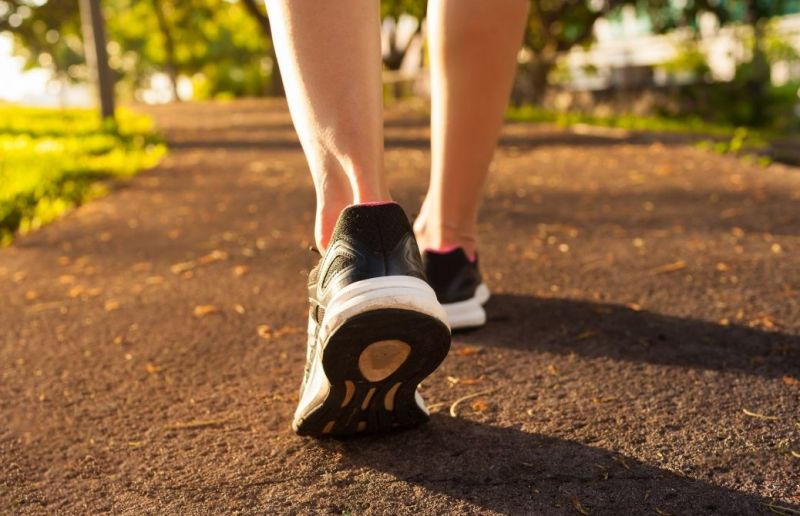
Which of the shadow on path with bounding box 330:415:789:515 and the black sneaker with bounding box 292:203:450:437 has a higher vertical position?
the black sneaker with bounding box 292:203:450:437

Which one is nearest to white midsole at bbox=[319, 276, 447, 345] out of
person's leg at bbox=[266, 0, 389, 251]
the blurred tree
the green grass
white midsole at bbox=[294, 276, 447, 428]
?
white midsole at bbox=[294, 276, 447, 428]

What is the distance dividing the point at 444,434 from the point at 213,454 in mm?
411

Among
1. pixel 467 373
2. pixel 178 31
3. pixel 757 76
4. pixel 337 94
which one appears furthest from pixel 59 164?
pixel 178 31

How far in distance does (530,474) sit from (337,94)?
2.30 feet

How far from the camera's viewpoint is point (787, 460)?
5.33 ft

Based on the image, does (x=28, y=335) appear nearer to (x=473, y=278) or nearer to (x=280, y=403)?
(x=280, y=403)

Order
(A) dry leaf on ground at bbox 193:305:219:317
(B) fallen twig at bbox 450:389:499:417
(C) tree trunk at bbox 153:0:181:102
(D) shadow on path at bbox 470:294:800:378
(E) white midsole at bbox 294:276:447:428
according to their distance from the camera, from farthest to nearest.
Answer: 1. (C) tree trunk at bbox 153:0:181:102
2. (A) dry leaf on ground at bbox 193:305:219:317
3. (D) shadow on path at bbox 470:294:800:378
4. (B) fallen twig at bbox 450:389:499:417
5. (E) white midsole at bbox 294:276:447:428

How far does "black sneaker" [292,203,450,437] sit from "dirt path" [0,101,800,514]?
92 millimetres

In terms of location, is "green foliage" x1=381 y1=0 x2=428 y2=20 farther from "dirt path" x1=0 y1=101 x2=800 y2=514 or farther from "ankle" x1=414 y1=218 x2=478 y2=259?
"ankle" x1=414 y1=218 x2=478 y2=259

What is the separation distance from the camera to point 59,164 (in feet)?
21.1

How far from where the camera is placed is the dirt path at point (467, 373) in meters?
1.59

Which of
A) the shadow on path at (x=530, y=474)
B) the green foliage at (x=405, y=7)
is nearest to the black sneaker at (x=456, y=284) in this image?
the shadow on path at (x=530, y=474)

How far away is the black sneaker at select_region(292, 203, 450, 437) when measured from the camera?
148 centimetres

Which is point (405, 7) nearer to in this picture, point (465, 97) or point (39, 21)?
point (39, 21)
